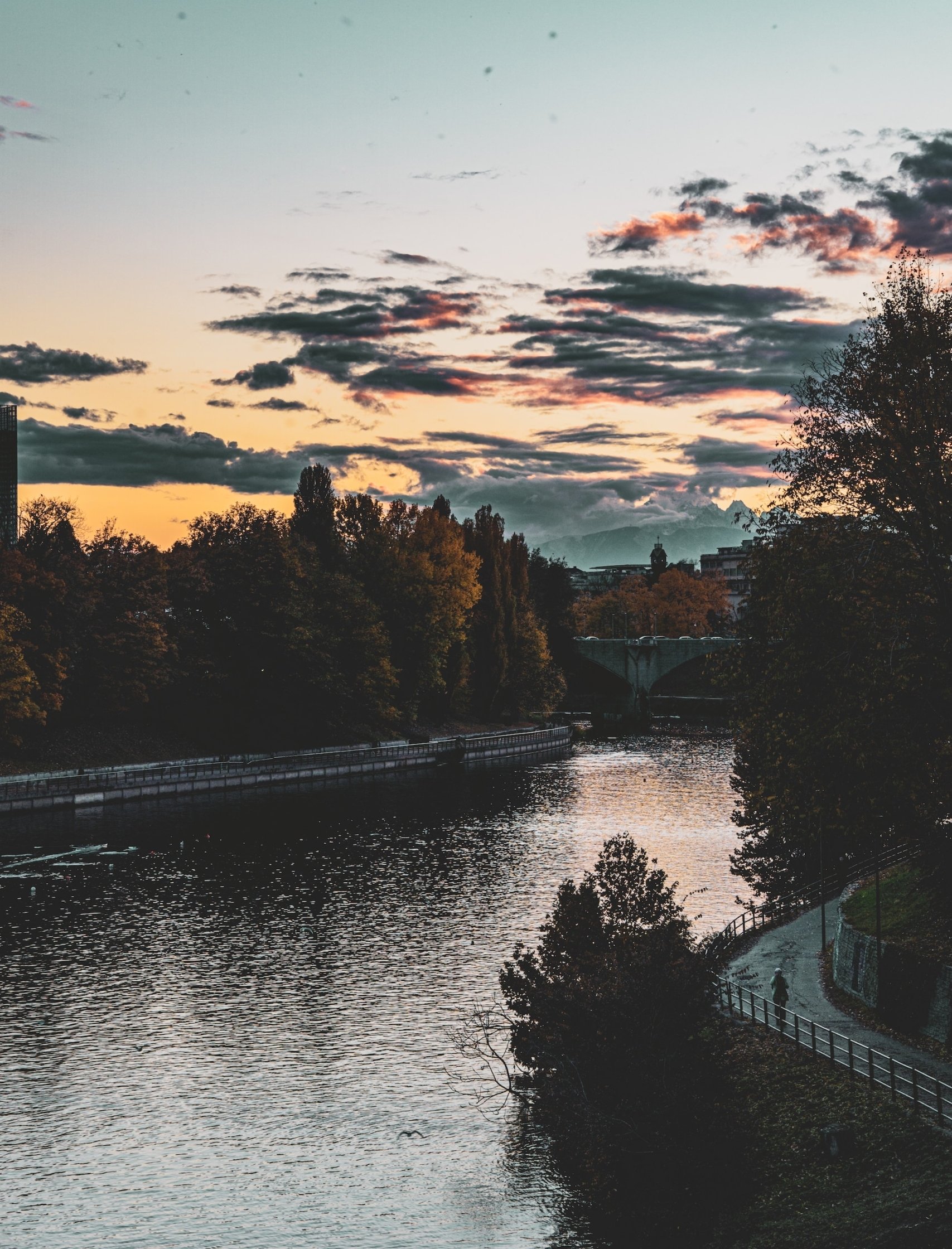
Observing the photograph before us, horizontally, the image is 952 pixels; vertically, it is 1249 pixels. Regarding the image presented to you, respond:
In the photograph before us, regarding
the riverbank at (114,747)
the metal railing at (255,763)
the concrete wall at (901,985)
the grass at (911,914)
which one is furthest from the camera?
the riverbank at (114,747)

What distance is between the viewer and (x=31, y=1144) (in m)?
33.6

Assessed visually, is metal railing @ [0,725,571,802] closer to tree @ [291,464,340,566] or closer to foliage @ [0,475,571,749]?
foliage @ [0,475,571,749]

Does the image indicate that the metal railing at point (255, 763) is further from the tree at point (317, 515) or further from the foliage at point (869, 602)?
the foliage at point (869, 602)

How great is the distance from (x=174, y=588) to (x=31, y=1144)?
75136 mm

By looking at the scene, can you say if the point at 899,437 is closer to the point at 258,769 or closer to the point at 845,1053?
the point at 845,1053

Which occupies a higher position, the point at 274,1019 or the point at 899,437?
the point at 899,437

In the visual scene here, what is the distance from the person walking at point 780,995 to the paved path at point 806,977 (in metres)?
0.22

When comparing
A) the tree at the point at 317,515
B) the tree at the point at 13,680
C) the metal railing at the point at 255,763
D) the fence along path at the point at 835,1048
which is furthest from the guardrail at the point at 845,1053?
the tree at the point at 317,515

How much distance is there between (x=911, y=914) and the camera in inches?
1517

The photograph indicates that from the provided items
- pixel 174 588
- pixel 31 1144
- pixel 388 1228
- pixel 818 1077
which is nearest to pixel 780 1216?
pixel 818 1077

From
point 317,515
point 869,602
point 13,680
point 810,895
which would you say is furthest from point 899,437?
point 317,515

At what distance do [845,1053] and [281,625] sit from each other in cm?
8007

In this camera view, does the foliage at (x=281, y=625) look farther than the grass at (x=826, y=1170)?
Yes

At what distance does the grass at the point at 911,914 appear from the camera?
1405 inches
